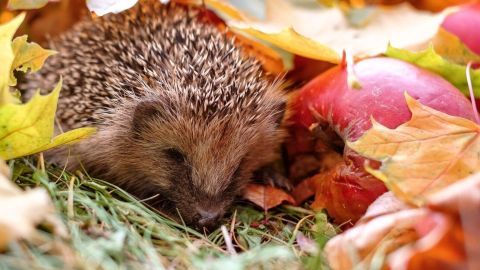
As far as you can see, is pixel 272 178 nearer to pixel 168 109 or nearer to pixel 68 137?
pixel 168 109

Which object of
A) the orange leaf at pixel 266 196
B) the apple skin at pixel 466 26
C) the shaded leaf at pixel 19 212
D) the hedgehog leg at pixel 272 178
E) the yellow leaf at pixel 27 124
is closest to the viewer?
the shaded leaf at pixel 19 212

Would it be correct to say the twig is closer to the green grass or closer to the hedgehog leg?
the green grass

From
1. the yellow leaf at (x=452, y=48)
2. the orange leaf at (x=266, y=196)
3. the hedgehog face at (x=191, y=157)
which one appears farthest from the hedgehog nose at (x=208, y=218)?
the yellow leaf at (x=452, y=48)

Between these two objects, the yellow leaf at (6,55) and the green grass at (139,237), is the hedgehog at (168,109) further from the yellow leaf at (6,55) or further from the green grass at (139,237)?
the yellow leaf at (6,55)

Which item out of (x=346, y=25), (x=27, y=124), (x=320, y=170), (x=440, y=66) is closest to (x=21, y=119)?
(x=27, y=124)

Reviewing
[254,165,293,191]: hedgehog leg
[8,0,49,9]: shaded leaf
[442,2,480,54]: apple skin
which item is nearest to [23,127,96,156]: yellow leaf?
[8,0,49,9]: shaded leaf

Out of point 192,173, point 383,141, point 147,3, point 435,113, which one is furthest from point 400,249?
point 147,3

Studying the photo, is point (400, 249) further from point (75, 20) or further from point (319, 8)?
point (75, 20)
